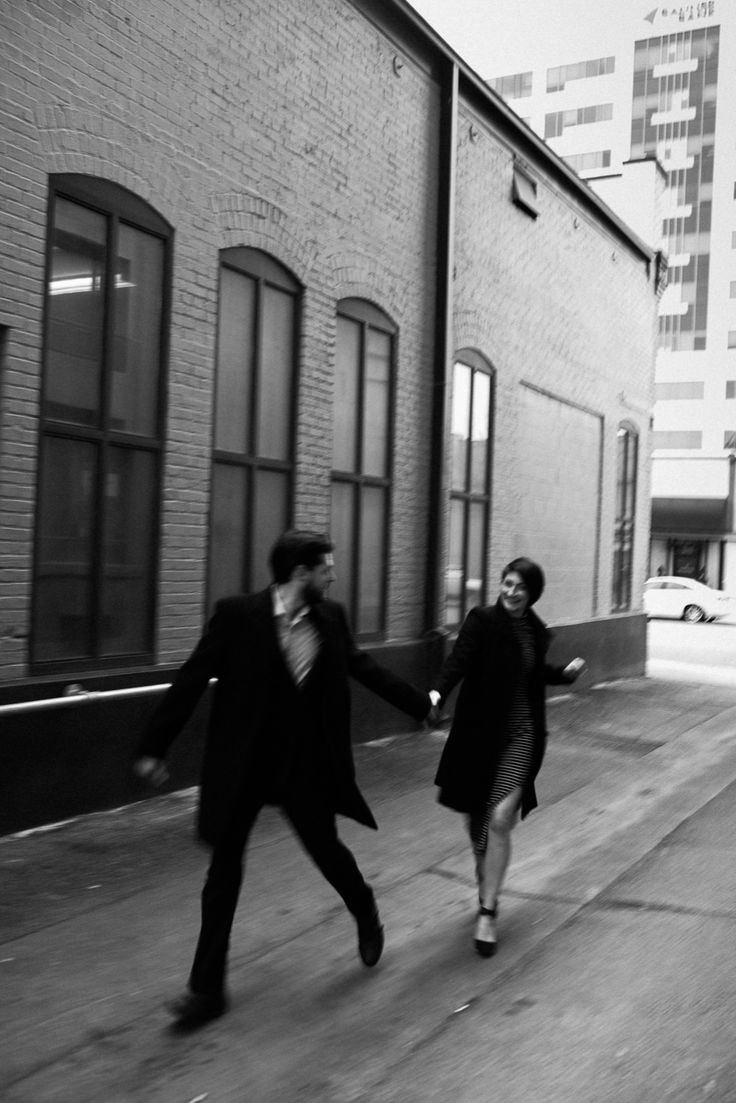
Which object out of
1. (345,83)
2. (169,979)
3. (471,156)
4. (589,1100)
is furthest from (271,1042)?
(471,156)

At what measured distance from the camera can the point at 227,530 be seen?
899 centimetres

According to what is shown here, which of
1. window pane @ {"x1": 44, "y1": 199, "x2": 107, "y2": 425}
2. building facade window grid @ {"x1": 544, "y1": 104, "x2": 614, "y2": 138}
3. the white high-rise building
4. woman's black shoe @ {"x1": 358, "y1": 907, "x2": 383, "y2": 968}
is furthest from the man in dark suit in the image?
building facade window grid @ {"x1": 544, "y1": 104, "x2": 614, "y2": 138}

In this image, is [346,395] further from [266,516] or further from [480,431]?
[480,431]

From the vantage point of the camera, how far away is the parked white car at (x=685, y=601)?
3472 cm

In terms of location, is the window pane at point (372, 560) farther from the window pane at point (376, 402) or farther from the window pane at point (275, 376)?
the window pane at point (275, 376)

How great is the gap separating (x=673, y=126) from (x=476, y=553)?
216 feet

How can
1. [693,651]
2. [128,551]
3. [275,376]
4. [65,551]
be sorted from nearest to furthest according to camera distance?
[65,551] < [128,551] < [275,376] < [693,651]

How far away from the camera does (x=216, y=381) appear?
877 cm

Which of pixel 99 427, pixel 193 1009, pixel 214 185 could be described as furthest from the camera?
pixel 214 185

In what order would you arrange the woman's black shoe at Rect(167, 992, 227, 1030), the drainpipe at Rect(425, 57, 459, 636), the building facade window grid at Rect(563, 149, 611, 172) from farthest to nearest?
1. the building facade window grid at Rect(563, 149, 611, 172)
2. the drainpipe at Rect(425, 57, 459, 636)
3. the woman's black shoe at Rect(167, 992, 227, 1030)

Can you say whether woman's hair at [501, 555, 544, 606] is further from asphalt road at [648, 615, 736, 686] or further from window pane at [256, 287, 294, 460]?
asphalt road at [648, 615, 736, 686]

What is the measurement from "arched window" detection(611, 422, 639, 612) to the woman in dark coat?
1327cm

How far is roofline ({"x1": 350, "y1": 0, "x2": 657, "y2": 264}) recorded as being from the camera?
11.0 m

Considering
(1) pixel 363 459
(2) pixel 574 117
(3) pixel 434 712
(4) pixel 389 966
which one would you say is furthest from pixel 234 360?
(2) pixel 574 117
